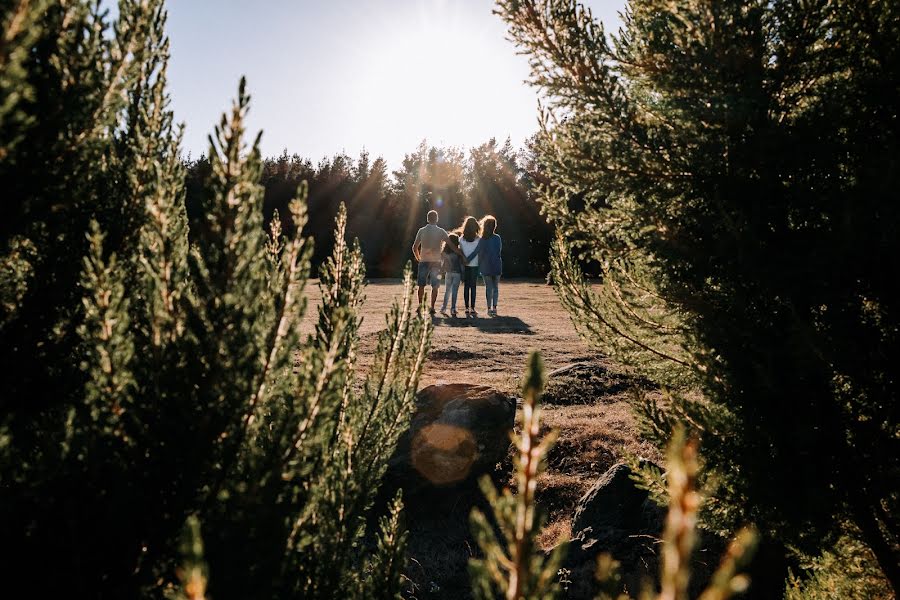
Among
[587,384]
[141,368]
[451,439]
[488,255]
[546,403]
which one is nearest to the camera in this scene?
[141,368]

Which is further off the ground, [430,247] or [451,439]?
[430,247]

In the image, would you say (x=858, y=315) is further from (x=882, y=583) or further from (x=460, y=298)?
(x=460, y=298)

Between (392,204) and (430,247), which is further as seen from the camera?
(392,204)

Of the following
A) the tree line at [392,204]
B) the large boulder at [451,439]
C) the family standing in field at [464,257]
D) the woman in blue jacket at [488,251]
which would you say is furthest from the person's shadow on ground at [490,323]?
the tree line at [392,204]

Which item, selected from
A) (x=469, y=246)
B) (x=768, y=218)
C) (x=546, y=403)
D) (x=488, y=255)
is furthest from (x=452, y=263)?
(x=768, y=218)

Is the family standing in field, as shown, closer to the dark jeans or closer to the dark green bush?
the dark jeans

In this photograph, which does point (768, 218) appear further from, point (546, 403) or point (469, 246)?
point (469, 246)

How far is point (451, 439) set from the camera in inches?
219

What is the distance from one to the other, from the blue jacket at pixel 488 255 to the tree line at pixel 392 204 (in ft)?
55.6

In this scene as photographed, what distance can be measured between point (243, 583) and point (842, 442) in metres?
3.06

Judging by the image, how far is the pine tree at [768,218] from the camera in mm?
2826

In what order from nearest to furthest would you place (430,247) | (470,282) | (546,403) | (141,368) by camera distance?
(141,368)
(546,403)
(430,247)
(470,282)

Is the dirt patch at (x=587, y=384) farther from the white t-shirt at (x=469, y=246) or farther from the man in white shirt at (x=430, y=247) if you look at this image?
the white t-shirt at (x=469, y=246)

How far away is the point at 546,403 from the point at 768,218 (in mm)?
4933
